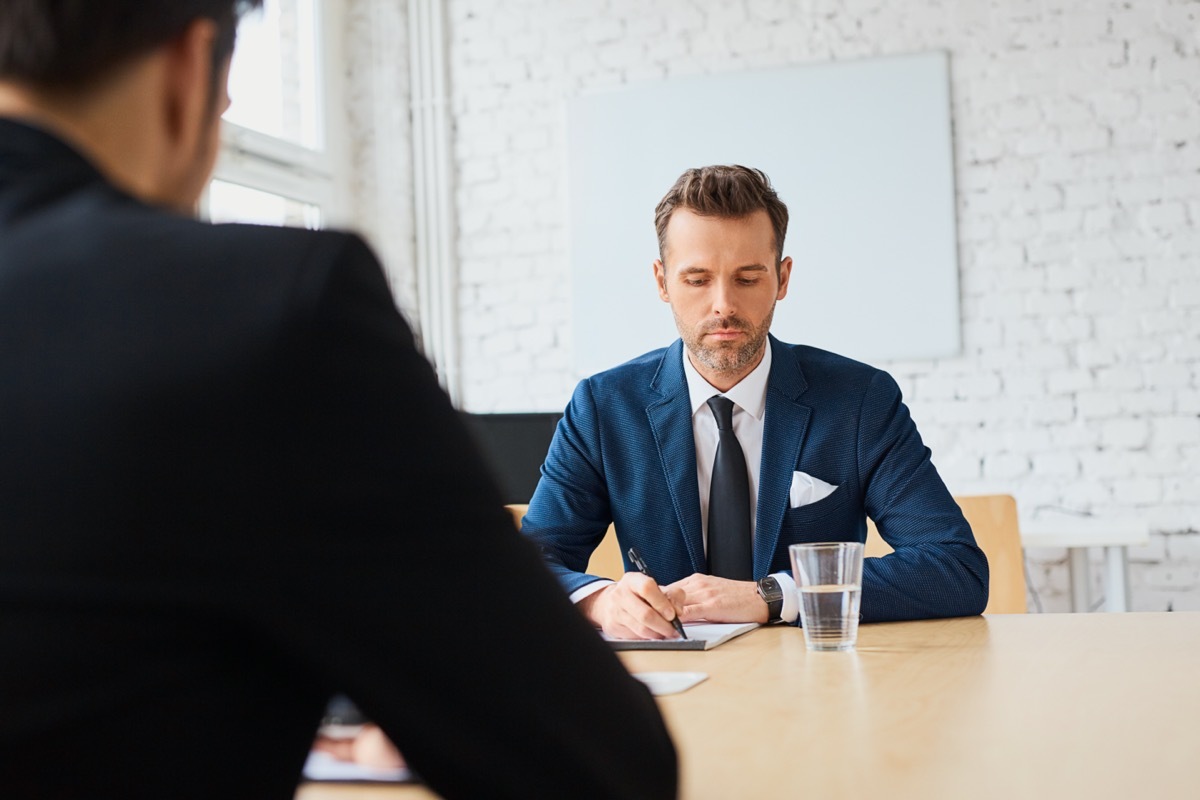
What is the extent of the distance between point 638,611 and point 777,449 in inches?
22.0

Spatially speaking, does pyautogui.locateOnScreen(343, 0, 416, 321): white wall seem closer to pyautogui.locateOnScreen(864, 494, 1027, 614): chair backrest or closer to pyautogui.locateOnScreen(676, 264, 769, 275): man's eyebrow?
pyautogui.locateOnScreen(676, 264, 769, 275): man's eyebrow

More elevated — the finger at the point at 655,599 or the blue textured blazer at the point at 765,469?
the blue textured blazer at the point at 765,469

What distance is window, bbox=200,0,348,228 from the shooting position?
4250mm

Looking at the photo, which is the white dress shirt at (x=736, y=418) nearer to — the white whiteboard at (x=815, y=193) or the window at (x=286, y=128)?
the white whiteboard at (x=815, y=193)

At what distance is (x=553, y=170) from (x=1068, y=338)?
2.05 m

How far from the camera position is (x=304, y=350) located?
Answer: 0.45 metres

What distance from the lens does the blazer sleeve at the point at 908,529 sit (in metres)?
1.63

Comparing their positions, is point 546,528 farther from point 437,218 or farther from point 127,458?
point 437,218

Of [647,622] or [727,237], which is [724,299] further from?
[647,622]

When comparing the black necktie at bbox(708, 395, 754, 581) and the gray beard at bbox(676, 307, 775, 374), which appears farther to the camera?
the gray beard at bbox(676, 307, 775, 374)

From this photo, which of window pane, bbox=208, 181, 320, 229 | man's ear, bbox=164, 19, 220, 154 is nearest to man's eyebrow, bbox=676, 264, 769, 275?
man's ear, bbox=164, 19, 220, 154

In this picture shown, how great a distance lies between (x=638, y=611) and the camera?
152 cm

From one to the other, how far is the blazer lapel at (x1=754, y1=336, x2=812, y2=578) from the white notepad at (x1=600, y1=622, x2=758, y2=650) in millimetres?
312

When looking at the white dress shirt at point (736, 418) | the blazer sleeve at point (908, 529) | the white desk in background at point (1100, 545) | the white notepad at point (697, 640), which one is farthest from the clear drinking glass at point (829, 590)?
the white desk in background at point (1100, 545)
